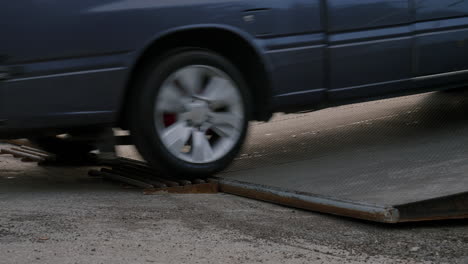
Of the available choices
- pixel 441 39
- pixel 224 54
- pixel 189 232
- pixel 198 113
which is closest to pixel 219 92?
pixel 198 113

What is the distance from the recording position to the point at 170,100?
546 cm

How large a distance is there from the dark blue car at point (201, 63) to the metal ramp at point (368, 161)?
0.36 metres

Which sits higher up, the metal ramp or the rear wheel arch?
the rear wheel arch

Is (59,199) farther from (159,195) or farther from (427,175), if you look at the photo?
(427,175)

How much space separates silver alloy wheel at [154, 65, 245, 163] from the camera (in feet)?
17.9

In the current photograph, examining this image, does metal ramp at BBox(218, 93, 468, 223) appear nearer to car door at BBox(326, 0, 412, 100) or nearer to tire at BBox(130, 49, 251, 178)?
tire at BBox(130, 49, 251, 178)

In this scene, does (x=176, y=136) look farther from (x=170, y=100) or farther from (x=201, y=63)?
(x=201, y=63)

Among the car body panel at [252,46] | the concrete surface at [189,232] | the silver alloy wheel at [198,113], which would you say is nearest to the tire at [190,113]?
the silver alloy wheel at [198,113]

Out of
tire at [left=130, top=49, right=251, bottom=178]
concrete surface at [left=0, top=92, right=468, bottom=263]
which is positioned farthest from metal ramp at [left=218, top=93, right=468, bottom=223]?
tire at [left=130, top=49, right=251, bottom=178]

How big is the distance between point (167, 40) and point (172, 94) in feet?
1.06

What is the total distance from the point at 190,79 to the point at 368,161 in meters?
1.23

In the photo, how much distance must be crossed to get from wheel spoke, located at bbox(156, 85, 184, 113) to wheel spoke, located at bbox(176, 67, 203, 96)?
2.2 inches

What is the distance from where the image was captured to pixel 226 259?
156 inches

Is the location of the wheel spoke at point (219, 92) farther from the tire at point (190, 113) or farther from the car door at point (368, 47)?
the car door at point (368, 47)
